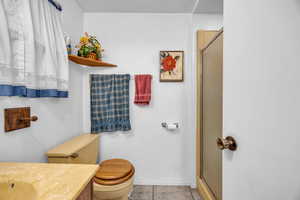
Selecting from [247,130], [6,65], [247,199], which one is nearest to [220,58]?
[247,130]

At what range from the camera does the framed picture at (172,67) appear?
1.92 m

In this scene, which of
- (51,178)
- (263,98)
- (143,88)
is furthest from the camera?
(143,88)

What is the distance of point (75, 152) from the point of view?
1257mm

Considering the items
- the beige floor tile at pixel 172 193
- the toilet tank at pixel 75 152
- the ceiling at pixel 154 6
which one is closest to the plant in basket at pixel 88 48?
the ceiling at pixel 154 6

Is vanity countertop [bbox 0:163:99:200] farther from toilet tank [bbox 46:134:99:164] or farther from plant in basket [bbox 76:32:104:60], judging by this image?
plant in basket [bbox 76:32:104:60]

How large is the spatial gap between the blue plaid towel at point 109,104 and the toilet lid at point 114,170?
0.48 meters

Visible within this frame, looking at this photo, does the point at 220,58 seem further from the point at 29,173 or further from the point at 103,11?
the point at 103,11

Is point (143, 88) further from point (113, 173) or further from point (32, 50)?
point (32, 50)

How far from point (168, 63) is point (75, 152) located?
1440 mm

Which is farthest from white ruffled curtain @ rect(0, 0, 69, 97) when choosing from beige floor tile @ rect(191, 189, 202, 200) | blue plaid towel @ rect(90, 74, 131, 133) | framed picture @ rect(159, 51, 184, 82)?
beige floor tile @ rect(191, 189, 202, 200)

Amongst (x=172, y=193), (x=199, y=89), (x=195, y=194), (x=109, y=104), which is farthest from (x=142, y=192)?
(x=199, y=89)

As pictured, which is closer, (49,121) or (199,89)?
(49,121)

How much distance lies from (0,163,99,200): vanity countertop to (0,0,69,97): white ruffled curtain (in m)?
0.44

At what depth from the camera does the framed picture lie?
192 cm
